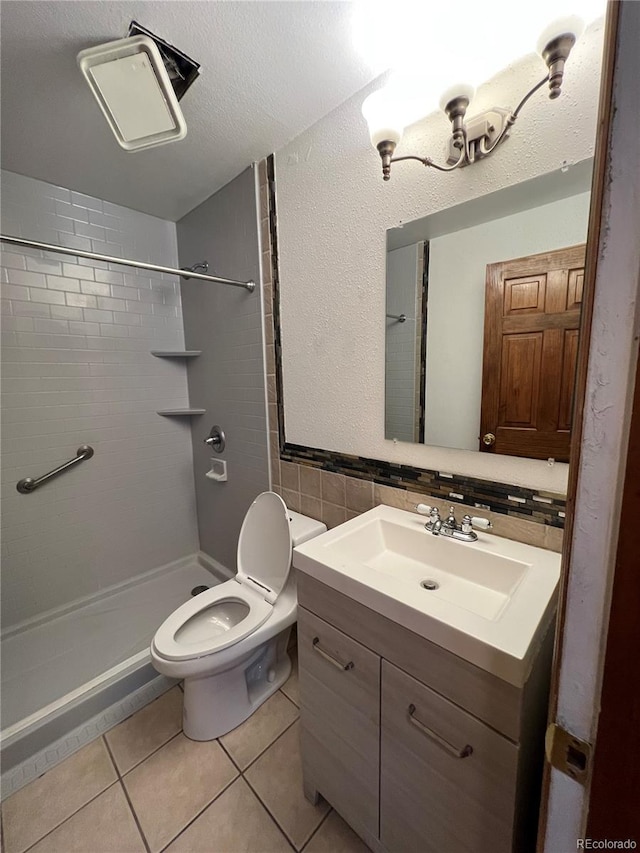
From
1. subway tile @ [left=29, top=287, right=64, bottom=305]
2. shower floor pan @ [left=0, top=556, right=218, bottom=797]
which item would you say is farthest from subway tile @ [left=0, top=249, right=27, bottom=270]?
shower floor pan @ [left=0, top=556, right=218, bottom=797]

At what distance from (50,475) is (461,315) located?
2184 millimetres

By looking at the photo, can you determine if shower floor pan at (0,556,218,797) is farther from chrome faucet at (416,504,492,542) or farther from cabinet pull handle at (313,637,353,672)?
chrome faucet at (416,504,492,542)

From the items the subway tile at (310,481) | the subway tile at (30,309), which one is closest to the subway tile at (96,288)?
the subway tile at (30,309)

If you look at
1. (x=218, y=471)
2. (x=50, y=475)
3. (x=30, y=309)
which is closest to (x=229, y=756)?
(x=218, y=471)

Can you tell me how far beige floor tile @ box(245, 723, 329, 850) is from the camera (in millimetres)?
1062

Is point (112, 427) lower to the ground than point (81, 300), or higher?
lower

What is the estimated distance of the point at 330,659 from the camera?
912 mm

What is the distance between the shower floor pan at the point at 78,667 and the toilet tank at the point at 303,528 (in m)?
0.93

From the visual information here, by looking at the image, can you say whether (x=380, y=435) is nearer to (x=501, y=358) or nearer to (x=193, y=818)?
(x=501, y=358)

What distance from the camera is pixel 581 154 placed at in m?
0.80

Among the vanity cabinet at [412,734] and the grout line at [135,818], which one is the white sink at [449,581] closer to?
the vanity cabinet at [412,734]

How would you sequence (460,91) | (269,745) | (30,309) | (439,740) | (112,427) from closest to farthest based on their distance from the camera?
(439,740)
(460,91)
(269,745)
(30,309)
(112,427)

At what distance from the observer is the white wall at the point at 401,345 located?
1135mm

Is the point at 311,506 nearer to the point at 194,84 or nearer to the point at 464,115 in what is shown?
the point at 464,115
